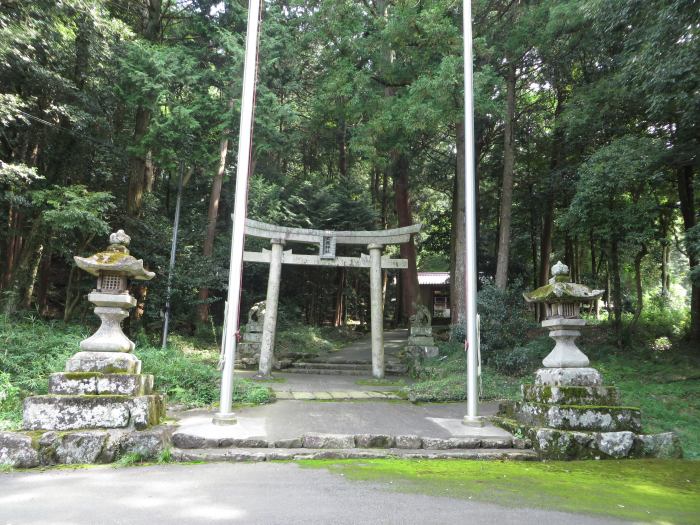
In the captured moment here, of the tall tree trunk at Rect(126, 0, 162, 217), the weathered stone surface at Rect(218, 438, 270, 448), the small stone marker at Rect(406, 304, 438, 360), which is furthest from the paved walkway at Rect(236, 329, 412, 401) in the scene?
the tall tree trunk at Rect(126, 0, 162, 217)

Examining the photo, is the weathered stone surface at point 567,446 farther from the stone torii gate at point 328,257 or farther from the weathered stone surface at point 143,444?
the stone torii gate at point 328,257

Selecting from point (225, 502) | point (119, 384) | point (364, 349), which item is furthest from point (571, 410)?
point (364, 349)

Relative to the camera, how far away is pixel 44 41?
9.50 m

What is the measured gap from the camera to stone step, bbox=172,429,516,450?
4.83m

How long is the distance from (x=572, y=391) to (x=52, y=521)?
4970 mm

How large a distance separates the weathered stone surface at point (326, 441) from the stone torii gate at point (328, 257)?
247 inches

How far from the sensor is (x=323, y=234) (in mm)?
11688

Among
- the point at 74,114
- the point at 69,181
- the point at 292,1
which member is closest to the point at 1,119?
the point at 74,114

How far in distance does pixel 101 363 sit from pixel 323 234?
7.29 metres

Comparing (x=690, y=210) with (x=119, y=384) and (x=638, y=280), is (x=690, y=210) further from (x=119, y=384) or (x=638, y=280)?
(x=119, y=384)

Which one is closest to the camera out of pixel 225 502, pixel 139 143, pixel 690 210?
pixel 225 502

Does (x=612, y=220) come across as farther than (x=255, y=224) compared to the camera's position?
No

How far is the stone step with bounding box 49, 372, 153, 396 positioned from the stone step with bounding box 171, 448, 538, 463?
85 cm

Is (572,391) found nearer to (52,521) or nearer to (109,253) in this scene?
(52,521)
